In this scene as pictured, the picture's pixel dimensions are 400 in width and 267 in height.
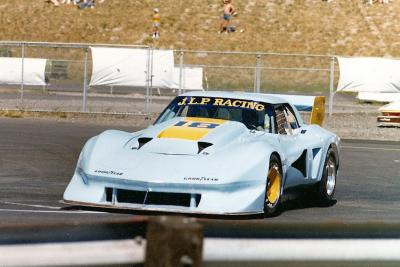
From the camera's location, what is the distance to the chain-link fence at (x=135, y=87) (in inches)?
1237

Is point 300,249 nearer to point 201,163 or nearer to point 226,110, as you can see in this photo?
point 201,163

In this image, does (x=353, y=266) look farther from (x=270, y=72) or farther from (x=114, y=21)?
(x=114, y=21)

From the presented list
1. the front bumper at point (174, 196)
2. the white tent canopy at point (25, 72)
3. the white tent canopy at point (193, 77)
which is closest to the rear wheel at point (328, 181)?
the front bumper at point (174, 196)

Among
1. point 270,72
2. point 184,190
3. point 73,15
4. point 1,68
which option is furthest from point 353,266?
point 73,15

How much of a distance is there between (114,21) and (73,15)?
2064 mm

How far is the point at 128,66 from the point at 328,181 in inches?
638

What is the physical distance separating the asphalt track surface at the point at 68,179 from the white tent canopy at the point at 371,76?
505cm

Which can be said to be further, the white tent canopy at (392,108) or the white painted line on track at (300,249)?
the white tent canopy at (392,108)

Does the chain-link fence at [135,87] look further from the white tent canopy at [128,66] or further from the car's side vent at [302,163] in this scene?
the car's side vent at [302,163]

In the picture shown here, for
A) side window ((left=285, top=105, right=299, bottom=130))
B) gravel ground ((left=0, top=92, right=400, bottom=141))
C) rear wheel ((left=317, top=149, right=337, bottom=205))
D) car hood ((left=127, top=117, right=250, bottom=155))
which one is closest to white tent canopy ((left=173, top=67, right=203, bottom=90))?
gravel ground ((left=0, top=92, right=400, bottom=141))

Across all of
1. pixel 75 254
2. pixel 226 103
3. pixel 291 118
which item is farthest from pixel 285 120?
pixel 75 254

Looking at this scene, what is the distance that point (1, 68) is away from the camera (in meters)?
30.8

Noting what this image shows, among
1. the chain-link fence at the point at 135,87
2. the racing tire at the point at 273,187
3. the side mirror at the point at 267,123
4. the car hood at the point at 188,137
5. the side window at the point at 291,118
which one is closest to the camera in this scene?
the car hood at the point at 188,137

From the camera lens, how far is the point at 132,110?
30609 mm
